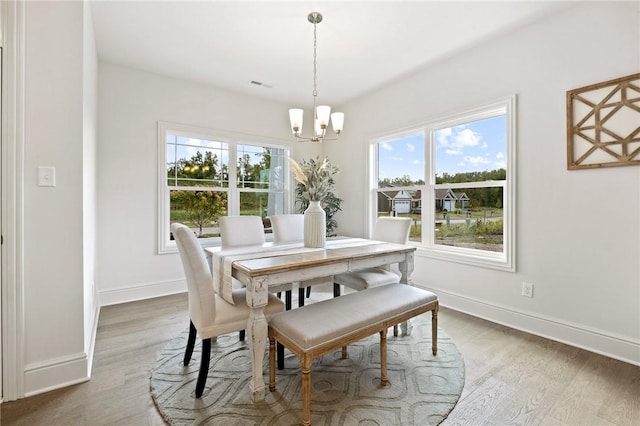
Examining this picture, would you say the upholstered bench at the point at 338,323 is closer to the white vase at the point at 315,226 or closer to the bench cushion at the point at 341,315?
the bench cushion at the point at 341,315

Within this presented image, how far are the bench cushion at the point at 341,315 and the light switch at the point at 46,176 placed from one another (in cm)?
159

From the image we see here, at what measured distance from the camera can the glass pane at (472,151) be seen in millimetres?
3043

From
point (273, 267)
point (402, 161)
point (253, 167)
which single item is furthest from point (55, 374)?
point (402, 161)

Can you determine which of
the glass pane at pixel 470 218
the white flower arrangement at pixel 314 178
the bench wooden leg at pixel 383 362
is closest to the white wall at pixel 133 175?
the white flower arrangement at pixel 314 178

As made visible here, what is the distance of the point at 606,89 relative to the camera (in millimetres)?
2270

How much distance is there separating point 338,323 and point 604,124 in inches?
98.0

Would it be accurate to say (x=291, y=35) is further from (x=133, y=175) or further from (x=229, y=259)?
(x=133, y=175)

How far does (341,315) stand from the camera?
71.6 inches

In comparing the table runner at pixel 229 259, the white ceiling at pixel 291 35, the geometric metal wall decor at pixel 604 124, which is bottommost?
the table runner at pixel 229 259

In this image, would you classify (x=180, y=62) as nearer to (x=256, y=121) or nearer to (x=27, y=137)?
(x=256, y=121)

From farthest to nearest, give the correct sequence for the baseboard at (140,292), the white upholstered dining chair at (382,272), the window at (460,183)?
the baseboard at (140,292), the window at (460,183), the white upholstered dining chair at (382,272)

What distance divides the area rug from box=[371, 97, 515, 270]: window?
1.29m

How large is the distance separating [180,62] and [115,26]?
720 millimetres

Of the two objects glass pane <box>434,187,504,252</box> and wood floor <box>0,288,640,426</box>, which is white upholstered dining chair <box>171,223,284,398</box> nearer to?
wood floor <box>0,288,640,426</box>
